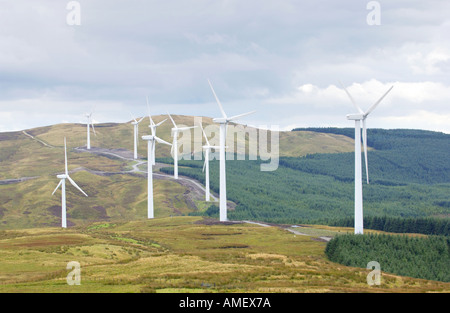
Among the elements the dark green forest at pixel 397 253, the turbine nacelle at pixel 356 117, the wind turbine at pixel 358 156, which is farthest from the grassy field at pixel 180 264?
the turbine nacelle at pixel 356 117

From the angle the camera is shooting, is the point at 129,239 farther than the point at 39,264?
Yes

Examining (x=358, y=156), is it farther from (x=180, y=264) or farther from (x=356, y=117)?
(x=180, y=264)

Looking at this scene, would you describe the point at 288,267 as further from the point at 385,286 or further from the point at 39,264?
the point at 39,264

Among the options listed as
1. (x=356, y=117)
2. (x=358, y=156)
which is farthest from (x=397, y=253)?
(x=356, y=117)

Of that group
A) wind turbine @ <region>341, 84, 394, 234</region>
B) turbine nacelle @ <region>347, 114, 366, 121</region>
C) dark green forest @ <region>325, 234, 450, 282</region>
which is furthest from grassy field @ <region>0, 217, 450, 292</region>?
turbine nacelle @ <region>347, 114, 366, 121</region>
